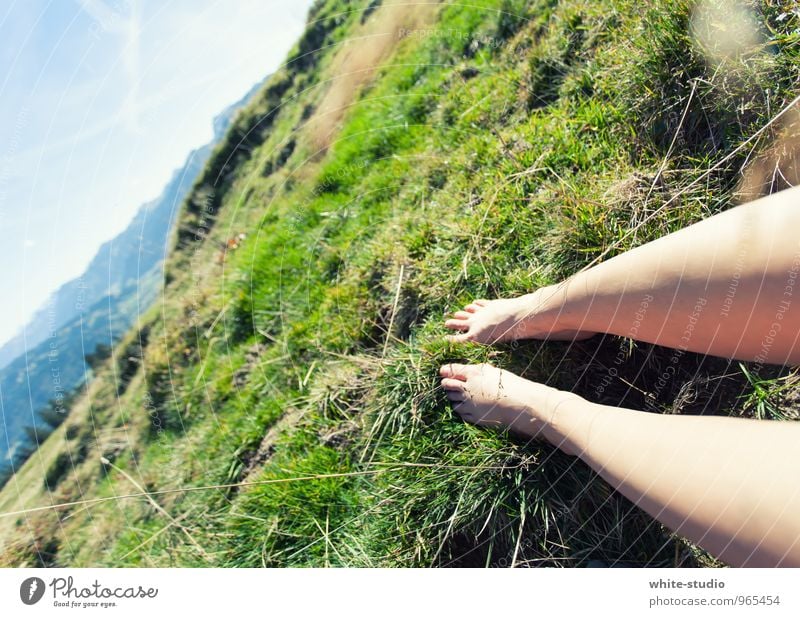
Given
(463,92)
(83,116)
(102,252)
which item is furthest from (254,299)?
(463,92)

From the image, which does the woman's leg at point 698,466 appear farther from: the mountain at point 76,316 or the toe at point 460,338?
the mountain at point 76,316

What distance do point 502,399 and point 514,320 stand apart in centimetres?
33

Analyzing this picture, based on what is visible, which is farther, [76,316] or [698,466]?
[76,316]

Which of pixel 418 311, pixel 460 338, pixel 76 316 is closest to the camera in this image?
pixel 76 316

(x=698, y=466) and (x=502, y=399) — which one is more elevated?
(x=502, y=399)

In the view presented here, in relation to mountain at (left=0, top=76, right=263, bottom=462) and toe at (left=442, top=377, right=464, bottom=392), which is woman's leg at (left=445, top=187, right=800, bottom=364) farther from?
mountain at (left=0, top=76, right=263, bottom=462)

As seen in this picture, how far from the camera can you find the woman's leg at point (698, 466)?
3.92 feet

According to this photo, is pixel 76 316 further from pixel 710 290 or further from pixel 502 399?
pixel 710 290

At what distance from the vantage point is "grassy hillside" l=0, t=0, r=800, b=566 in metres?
1.73

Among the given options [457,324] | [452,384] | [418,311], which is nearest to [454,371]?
[452,384]

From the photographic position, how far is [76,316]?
1966 millimetres

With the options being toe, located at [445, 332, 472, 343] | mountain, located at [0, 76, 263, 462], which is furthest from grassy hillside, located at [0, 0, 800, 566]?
mountain, located at [0, 76, 263, 462]

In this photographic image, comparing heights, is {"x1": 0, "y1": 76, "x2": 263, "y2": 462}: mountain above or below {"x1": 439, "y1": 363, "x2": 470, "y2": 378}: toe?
above
